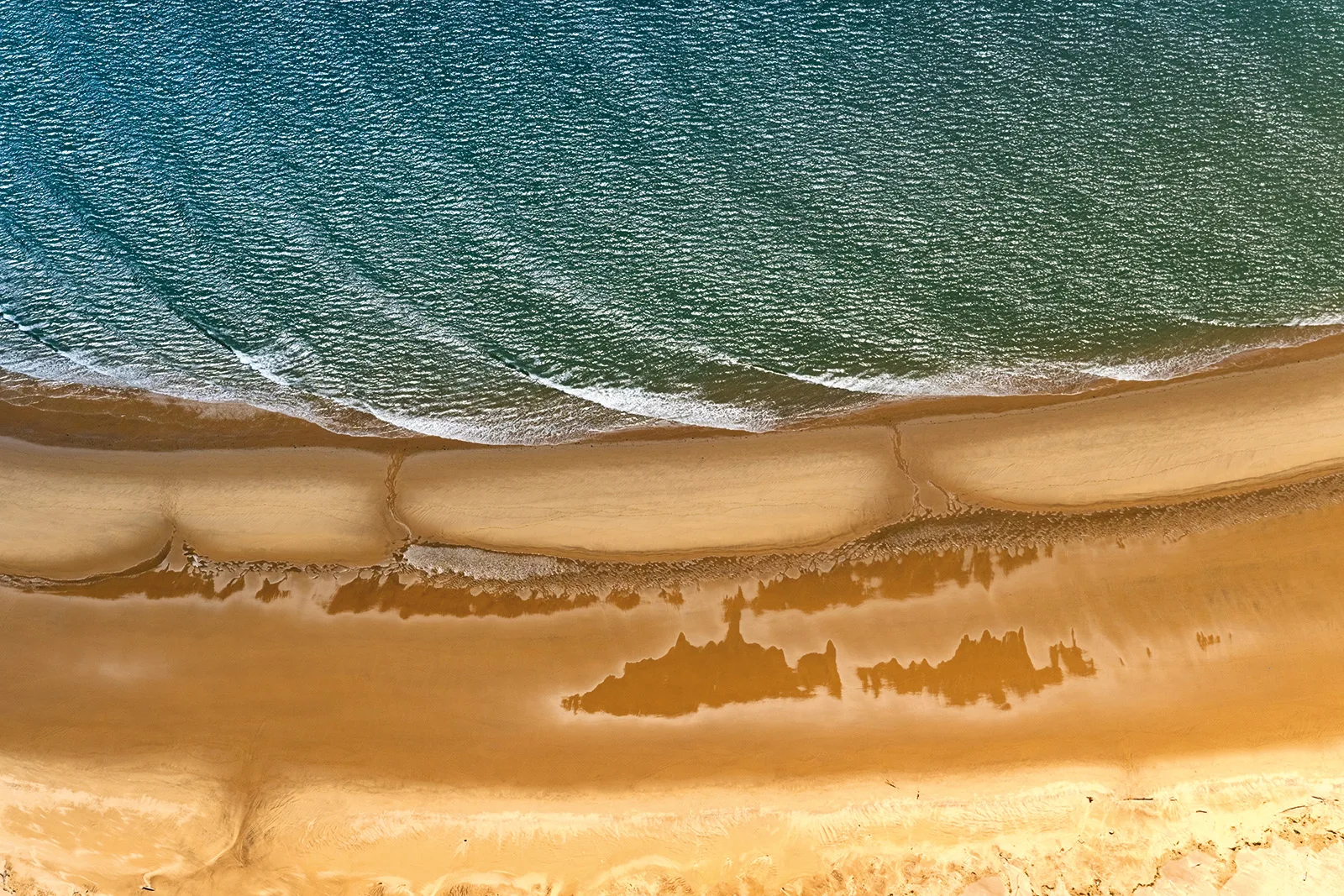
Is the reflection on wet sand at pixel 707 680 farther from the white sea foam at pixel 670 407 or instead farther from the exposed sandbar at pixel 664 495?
the white sea foam at pixel 670 407

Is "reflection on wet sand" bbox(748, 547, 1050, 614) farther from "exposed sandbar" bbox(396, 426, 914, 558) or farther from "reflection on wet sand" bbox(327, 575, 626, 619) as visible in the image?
"reflection on wet sand" bbox(327, 575, 626, 619)

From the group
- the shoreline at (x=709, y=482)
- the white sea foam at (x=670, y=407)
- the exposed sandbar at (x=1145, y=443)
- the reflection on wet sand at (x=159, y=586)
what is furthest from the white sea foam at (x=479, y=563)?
the exposed sandbar at (x=1145, y=443)

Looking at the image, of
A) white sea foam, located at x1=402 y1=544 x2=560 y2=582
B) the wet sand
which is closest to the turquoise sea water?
white sea foam, located at x1=402 y1=544 x2=560 y2=582

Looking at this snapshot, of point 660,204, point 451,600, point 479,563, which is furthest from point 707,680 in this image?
point 660,204

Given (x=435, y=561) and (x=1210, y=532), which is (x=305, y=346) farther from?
(x=1210, y=532)

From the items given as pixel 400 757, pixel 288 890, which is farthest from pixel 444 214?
pixel 288 890
